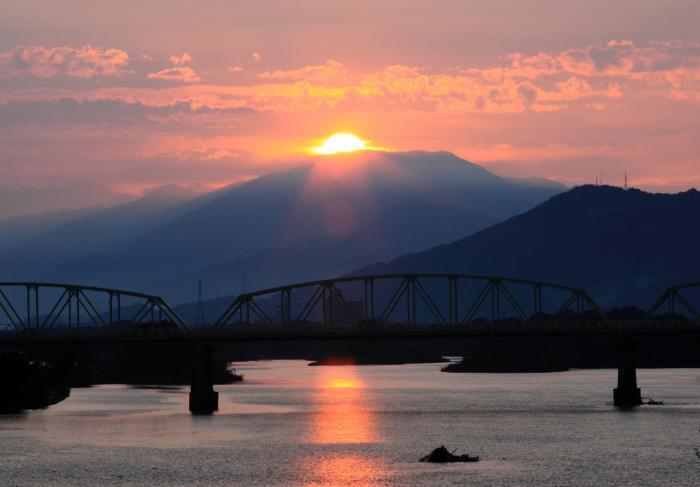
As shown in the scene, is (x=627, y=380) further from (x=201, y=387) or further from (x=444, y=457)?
(x=444, y=457)

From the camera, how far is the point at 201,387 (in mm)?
163375

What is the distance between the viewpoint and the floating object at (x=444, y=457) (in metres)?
113

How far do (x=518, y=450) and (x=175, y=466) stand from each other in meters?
28.3

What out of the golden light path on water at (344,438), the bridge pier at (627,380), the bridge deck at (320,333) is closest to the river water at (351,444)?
the golden light path on water at (344,438)

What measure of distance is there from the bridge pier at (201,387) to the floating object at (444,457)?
52960mm

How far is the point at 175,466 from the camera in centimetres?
11212

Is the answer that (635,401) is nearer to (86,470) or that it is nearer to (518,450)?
(518,450)

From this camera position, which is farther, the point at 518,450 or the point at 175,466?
the point at 518,450

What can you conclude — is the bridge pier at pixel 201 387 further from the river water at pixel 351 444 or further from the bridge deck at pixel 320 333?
the bridge deck at pixel 320 333

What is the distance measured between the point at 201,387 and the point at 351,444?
120 ft

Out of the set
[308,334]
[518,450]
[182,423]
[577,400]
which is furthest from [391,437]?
[577,400]

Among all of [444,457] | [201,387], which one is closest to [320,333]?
[201,387]

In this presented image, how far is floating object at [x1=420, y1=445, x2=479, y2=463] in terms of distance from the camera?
113 m

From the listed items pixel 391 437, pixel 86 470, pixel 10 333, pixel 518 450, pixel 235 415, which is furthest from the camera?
pixel 10 333
